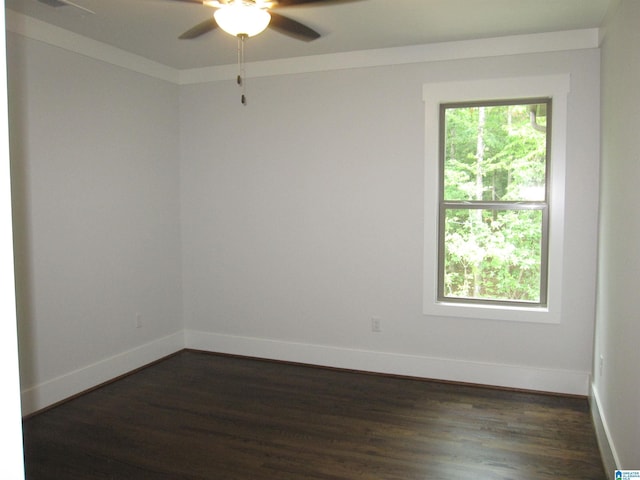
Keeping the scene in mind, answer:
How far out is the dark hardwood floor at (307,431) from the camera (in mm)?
2752

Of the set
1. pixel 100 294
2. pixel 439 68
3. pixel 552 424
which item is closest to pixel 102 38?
pixel 100 294

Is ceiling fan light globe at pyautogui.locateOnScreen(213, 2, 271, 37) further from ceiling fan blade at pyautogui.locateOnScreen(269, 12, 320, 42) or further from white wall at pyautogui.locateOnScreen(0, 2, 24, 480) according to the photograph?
white wall at pyautogui.locateOnScreen(0, 2, 24, 480)

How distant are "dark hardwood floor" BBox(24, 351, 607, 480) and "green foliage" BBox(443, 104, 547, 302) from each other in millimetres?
876

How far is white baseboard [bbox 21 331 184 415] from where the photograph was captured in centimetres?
346

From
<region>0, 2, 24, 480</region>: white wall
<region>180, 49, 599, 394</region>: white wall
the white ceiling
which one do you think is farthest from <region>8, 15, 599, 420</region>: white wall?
<region>0, 2, 24, 480</region>: white wall

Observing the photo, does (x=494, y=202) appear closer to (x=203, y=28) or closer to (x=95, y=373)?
(x=203, y=28)

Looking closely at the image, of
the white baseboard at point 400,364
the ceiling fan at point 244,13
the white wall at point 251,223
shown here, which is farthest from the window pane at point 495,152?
the ceiling fan at point 244,13

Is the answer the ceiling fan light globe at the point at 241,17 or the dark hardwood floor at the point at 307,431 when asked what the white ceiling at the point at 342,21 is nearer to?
the ceiling fan light globe at the point at 241,17

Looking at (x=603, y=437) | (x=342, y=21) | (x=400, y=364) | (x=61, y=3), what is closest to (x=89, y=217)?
(x=61, y=3)

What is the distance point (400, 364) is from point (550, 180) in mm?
1876

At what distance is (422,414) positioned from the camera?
11.3 ft

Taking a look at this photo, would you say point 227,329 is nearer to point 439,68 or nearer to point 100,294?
point 100,294

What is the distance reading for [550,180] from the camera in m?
3.77

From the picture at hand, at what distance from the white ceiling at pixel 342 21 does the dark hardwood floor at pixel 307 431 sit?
2566 millimetres
